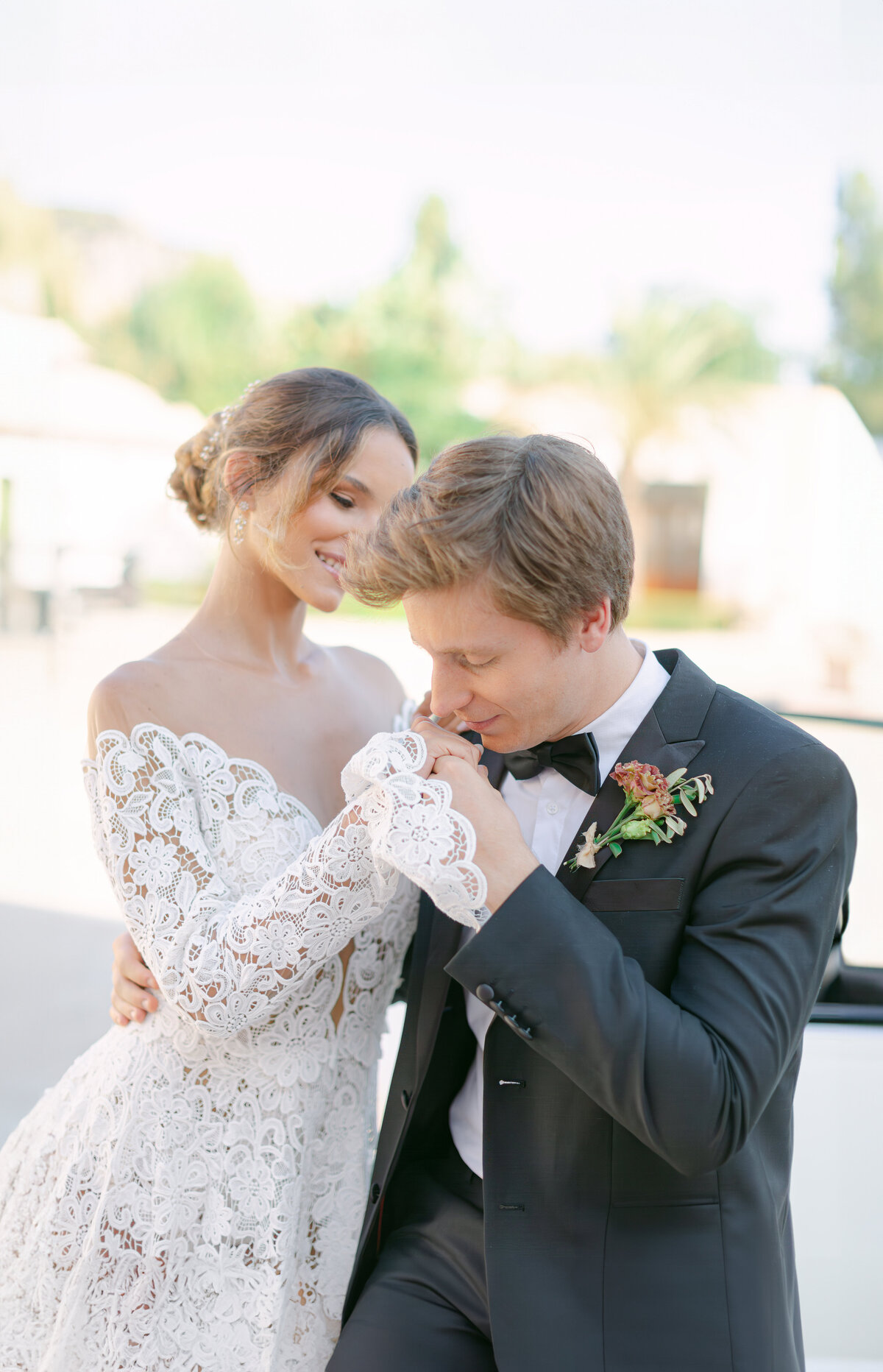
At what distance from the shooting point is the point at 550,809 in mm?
1637

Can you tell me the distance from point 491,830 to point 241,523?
861mm

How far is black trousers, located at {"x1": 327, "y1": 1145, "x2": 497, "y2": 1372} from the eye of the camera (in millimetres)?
1562

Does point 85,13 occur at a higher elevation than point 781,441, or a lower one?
higher

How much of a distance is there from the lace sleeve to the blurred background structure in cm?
788

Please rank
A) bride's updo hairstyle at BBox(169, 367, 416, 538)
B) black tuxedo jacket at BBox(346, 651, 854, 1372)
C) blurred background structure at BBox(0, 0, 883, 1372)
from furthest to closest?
blurred background structure at BBox(0, 0, 883, 1372), bride's updo hairstyle at BBox(169, 367, 416, 538), black tuxedo jacket at BBox(346, 651, 854, 1372)

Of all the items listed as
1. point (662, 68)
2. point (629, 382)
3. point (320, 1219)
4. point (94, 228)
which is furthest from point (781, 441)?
point (320, 1219)

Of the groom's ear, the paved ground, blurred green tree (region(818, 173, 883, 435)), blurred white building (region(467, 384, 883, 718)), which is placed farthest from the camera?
blurred white building (region(467, 384, 883, 718))

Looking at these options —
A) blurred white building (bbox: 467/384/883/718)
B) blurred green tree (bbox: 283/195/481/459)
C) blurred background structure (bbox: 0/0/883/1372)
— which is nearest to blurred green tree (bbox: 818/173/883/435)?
blurred background structure (bbox: 0/0/883/1372)

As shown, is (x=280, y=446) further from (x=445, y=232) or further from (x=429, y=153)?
(x=445, y=232)

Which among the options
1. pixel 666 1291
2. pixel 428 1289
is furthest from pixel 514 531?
pixel 428 1289

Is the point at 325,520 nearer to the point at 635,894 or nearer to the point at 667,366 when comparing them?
the point at 635,894

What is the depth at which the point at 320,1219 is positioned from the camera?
180cm

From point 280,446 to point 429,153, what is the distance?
779 inches

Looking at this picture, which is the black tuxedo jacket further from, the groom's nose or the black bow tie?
the groom's nose
